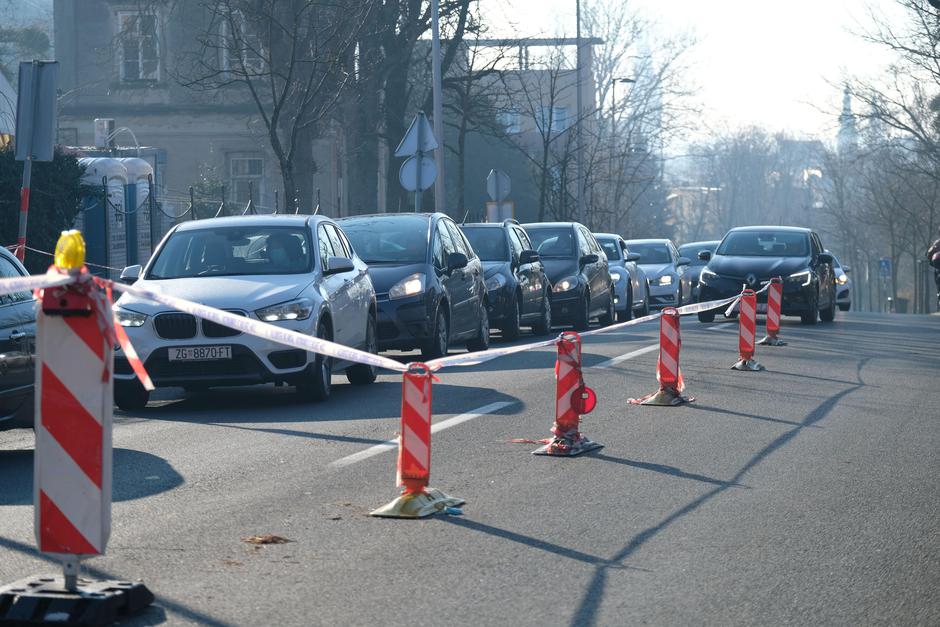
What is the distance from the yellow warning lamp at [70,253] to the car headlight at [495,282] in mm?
16009

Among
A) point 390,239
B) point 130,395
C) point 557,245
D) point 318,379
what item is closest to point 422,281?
point 390,239

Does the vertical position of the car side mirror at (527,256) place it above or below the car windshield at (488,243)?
below

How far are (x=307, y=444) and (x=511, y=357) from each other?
817 cm

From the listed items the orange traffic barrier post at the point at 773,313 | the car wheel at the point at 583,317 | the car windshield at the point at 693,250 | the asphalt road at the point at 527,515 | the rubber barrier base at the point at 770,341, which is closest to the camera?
the asphalt road at the point at 527,515

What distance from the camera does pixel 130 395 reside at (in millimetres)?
12609

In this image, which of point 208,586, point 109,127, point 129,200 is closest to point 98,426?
point 208,586

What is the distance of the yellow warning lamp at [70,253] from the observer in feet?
17.0

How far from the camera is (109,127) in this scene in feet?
129

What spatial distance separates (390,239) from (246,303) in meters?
5.70

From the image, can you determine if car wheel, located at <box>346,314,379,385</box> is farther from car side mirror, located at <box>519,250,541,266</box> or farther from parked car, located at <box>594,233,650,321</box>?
parked car, located at <box>594,233,650,321</box>

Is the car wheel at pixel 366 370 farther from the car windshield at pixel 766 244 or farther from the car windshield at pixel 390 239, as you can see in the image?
the car windshield at pixel 766 244

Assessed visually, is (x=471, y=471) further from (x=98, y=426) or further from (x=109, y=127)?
(x=109, y=127)

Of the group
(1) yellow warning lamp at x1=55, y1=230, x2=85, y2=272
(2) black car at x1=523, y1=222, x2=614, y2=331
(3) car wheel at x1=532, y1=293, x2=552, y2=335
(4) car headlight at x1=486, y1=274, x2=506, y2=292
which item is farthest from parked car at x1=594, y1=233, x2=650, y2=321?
(1) yellow warning lamp at x1=55, y1=230, x2=85, y2=272

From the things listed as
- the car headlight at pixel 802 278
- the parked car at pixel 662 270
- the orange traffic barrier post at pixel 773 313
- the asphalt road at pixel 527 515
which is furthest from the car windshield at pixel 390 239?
the parked car at pixel 662 270
